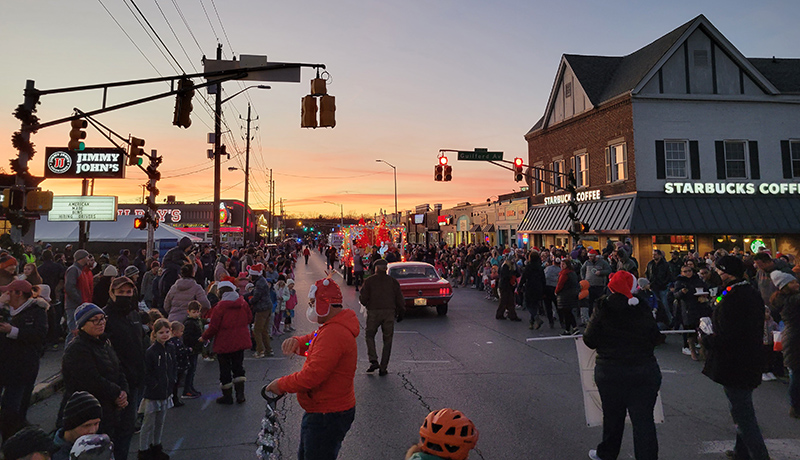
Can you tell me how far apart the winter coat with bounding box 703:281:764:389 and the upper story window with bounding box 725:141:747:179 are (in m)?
22.7

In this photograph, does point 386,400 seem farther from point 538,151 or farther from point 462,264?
point 538,151

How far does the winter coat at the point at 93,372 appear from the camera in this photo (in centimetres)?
396

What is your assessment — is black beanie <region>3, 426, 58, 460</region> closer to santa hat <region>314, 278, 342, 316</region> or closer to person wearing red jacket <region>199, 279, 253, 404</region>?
santa hat <region>314, 278, 342, 316</region>

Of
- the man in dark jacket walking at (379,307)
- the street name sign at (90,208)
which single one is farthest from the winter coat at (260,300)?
the street name sign at (90,208)

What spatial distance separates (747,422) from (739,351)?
2.12 ft

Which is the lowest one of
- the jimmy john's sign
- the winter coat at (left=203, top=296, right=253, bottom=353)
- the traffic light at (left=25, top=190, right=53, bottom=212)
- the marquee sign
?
the winter coat at (left=203, top=296, right=253, bottom=353)

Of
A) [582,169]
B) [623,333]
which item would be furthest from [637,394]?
[582,169]

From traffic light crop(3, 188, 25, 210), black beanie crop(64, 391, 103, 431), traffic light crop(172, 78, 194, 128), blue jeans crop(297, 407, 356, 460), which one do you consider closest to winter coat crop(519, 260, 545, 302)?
traffic light crop(172, 78, 194, 128)

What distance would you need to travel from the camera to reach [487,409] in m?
6.25

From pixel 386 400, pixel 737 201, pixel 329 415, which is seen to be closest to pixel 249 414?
pixel 386 400

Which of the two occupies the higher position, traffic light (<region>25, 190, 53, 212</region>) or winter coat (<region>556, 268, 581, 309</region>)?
traffic light (<region>25, 190, 53, 212</region>)

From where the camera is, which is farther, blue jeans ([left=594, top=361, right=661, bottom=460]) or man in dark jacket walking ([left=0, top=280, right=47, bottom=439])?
man in dark jacket walking ([left=0, top=280, right=47, bottom=439])

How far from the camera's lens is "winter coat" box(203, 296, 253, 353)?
6520 mm

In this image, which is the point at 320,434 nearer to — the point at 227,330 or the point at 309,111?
the point at 227,330
